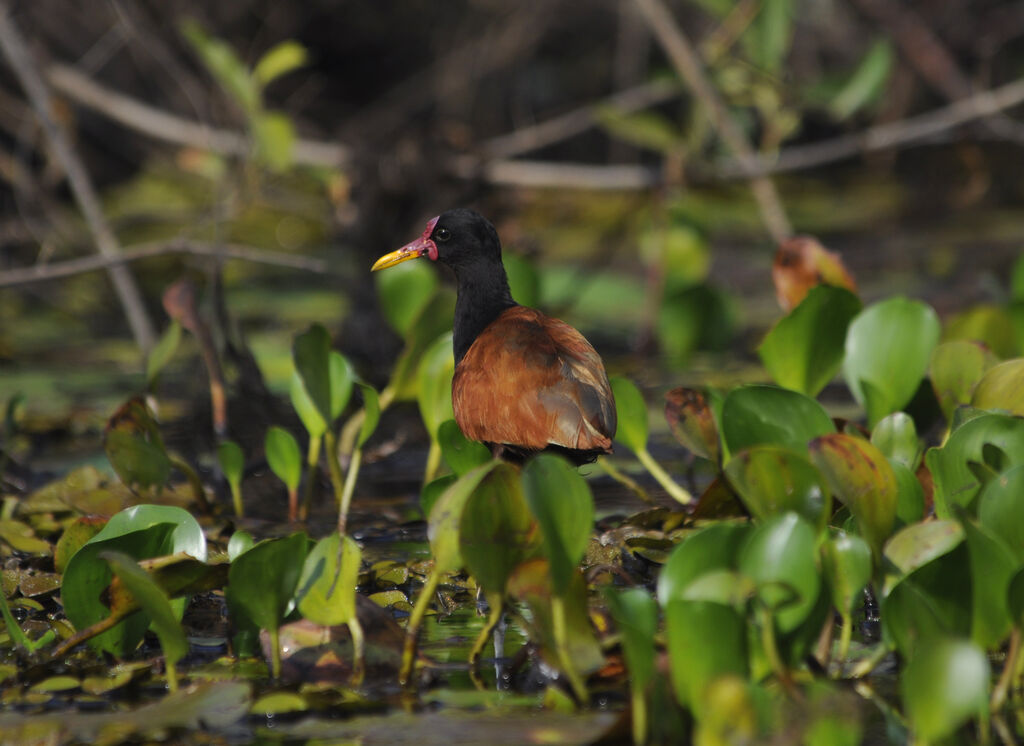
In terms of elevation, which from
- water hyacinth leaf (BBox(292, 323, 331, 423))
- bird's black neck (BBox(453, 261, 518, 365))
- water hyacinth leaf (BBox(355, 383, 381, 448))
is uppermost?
bird's black neck (BBox(453, 261, 518, 365))

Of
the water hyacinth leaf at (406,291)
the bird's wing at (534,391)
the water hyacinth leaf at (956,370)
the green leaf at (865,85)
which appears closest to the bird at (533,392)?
the bird's wing at (534,391)

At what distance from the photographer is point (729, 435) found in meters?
2.73

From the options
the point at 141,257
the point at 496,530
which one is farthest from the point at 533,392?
the point at 141,257

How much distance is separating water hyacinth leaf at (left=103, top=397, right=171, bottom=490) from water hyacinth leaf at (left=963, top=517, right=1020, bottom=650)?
1.98 meters

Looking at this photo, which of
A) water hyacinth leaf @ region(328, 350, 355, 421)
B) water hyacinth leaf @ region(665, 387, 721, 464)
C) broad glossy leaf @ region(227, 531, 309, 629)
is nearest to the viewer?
broad glossy leaf @ region(227, 531, 309, 629)

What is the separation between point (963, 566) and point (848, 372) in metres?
1.09

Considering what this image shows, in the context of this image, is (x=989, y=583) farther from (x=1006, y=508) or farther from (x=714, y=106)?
(x=714, y=106)

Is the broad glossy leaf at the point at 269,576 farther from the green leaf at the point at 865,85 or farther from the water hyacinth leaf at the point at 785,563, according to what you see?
the green leaf at the point at 865,85

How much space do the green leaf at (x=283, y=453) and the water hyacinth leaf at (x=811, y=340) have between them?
1.20 meters

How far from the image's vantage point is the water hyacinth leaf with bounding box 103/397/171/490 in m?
3.22

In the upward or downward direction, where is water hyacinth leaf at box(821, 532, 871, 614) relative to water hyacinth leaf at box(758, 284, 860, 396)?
downward

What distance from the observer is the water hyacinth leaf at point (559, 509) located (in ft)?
6.63

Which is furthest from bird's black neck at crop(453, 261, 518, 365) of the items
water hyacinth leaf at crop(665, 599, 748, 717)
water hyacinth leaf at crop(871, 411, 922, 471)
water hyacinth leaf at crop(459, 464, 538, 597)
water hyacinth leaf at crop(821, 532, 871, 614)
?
water hyacinth leaf at crop(665, 599, 748, 717)

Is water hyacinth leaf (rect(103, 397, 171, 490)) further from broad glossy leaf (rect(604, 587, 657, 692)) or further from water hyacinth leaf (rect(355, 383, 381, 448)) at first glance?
broad glossy leaf (rect(604, 587, 657, 692))
